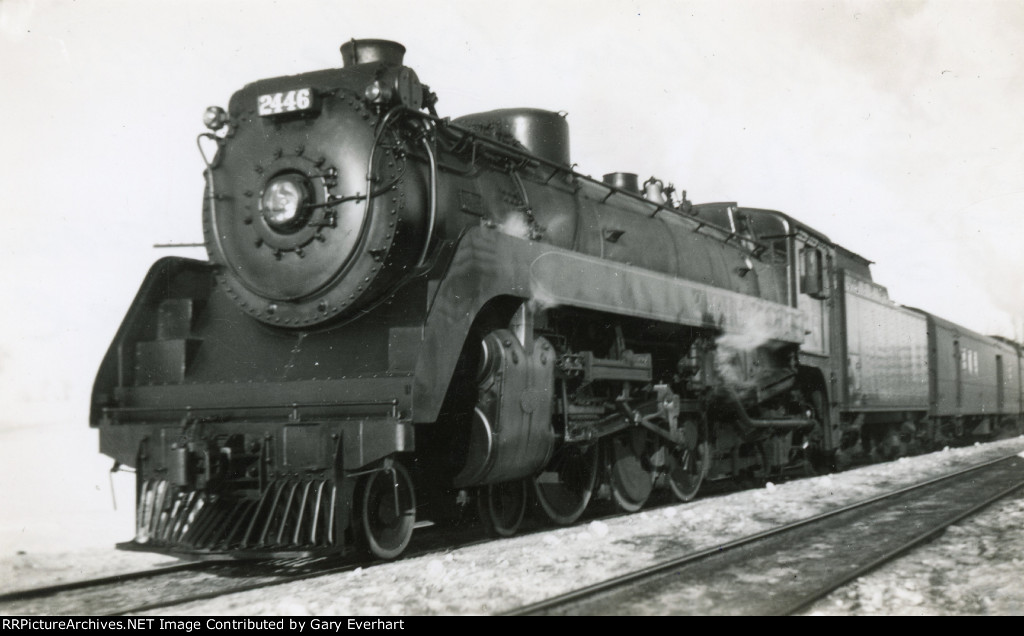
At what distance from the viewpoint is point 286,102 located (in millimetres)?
5652

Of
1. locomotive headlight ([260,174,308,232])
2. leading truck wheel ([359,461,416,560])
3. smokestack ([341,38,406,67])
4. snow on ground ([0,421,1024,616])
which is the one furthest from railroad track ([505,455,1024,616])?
smokestack ([341,38,406,67])

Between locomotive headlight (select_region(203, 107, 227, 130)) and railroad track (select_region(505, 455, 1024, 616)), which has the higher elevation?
locomotive headlight (select_region(203, 107, 227, 130))

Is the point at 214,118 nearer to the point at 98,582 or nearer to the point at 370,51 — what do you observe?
the point at 370,51

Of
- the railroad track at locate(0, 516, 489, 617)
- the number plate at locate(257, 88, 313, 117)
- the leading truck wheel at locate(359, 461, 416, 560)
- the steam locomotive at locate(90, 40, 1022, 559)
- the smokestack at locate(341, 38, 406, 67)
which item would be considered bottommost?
the railroad track at locate(0, 516, 489, 617)

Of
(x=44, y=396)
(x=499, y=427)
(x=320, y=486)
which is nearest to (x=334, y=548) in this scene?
(x=320, y=486)

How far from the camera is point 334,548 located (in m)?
4.92

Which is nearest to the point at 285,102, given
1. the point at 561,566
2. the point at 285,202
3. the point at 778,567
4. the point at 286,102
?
the point at 286,102

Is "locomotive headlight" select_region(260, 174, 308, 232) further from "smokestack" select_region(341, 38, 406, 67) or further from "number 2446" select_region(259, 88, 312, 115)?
"smokestack" select_region(341, 38, 406, 67)

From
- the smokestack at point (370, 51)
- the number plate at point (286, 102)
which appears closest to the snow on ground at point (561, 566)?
the number plate at point (286, 102)

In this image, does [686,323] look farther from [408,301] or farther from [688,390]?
[408,301]

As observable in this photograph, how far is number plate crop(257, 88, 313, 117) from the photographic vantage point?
558 cm

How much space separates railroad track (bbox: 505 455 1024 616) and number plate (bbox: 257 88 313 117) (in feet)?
10.9

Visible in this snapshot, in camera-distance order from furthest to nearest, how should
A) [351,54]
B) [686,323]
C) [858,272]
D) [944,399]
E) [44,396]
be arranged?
[944,399], [858,272], [44,396], [686,323], [351,54]
